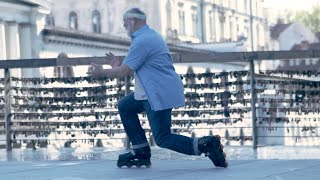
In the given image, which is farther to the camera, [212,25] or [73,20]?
[212,25]

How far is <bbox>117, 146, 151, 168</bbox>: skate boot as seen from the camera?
9.77m

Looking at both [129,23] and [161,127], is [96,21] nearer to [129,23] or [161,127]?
[129,23]

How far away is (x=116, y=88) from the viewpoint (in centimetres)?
1425

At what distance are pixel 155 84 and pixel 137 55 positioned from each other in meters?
→ 0.33

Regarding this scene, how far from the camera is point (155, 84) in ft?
30.8

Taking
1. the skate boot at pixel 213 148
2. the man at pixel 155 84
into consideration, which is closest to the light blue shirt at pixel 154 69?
the man at pixel 155 84

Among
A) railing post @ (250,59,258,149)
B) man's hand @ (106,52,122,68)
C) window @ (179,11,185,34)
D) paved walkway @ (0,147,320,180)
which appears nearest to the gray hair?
man's hand @ (106,52,122,68)

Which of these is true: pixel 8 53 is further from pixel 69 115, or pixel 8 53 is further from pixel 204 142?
pixel 204 142

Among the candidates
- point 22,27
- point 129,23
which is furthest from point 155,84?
point 22,27

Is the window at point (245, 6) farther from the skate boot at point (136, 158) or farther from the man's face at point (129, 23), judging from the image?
the man's face at point (129, 23)

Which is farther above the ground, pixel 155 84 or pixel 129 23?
pixel 129 23

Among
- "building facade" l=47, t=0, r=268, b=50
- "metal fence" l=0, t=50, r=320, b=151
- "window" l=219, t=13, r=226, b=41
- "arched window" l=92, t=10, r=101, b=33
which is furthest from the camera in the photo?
"window" l=219, t=13, r=226, b=41

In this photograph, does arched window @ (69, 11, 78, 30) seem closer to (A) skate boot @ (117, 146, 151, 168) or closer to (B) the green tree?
(B) the green tree

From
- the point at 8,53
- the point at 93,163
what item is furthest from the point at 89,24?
the point at 93,163
